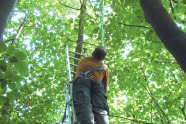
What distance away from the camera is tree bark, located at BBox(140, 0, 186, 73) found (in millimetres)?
1322

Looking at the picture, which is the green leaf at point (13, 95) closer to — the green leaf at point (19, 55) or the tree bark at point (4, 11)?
the green leaf at point (19, 55)

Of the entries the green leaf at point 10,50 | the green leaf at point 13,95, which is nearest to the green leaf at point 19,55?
the green leaf at point 10,50

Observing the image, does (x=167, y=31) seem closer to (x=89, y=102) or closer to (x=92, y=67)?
(x=89, y=102)

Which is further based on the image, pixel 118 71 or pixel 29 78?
pixel 29 78

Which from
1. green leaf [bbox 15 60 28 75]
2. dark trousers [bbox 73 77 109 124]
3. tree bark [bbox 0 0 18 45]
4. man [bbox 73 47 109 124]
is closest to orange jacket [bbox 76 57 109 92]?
man [bbox 73 47 109 124]

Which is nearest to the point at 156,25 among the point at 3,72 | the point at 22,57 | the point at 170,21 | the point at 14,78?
the point at 170,21

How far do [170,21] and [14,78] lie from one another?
1495 mm

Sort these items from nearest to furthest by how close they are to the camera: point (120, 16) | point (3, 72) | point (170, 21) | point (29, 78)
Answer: point (170, 21) < point (3, 72) < point (120, 16) < point (29, 78)

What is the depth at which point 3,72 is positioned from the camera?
1737mm

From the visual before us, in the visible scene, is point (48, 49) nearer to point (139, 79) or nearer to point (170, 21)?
point (139, 79)

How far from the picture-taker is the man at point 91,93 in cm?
274

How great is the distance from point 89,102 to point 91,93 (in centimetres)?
42

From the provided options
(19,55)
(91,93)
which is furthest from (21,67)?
(91,93)

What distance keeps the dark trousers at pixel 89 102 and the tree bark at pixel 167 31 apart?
170 centimetres
